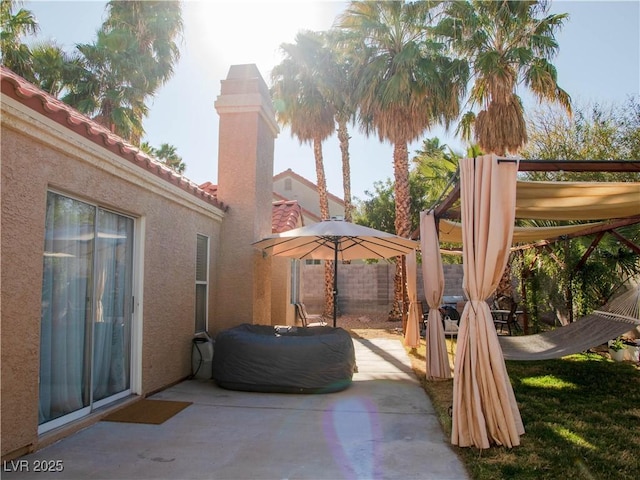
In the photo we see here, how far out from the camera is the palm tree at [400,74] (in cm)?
1435

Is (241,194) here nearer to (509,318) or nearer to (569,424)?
(569,424)

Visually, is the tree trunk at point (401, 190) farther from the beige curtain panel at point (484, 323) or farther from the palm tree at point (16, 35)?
the palm tree at point (16, 35)

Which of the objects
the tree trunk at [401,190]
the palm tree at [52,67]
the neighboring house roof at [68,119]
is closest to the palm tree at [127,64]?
the palm tree at [52,67]

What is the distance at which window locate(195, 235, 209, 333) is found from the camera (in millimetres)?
8367

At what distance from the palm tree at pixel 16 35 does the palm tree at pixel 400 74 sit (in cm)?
1010

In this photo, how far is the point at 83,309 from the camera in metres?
5.13

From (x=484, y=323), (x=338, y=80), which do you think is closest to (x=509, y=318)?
(x=484, y=323)

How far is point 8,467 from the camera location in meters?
3.88

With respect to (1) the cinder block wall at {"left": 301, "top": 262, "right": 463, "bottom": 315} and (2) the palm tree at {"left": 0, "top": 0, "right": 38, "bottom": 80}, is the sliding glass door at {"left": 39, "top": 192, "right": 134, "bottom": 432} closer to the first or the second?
(2) the palm tree at {"left": 0, "top": 0, "right": 38, "bottom": 80}

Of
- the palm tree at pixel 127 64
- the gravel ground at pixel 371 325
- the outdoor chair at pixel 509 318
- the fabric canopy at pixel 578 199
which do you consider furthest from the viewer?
the palm tree at pixel 127 64

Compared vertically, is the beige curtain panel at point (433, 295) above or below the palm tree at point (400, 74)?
below

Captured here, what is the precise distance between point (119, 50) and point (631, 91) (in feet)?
53.7

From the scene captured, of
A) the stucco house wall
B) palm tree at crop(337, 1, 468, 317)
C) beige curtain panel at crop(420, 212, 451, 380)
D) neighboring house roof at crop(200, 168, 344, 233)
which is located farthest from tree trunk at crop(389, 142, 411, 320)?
the stucco house wall

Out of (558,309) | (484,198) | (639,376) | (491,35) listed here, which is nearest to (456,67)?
(491,35)
